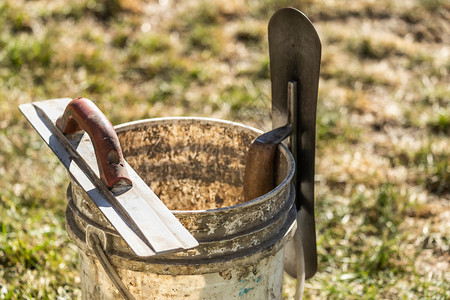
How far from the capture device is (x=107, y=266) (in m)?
1.71

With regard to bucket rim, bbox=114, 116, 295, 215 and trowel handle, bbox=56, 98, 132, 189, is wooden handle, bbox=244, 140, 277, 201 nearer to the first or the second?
bucket rim, bbox=114, 116, 295, 215

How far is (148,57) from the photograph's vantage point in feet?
16.9

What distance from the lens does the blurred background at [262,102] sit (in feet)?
10.1

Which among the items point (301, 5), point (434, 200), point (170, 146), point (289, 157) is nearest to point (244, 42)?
point (301, 5)

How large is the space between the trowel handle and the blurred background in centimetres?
126

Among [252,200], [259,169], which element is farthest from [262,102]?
[252,200]

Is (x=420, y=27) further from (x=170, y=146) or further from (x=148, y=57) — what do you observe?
(x=170, y=146)

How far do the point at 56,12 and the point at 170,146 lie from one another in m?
3.63

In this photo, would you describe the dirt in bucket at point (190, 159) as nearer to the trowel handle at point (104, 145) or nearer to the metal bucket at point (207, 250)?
the metal bucket at point (207, 250)

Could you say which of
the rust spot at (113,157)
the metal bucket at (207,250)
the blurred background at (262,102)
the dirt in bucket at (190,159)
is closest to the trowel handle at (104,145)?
the rust spot at (113,157)

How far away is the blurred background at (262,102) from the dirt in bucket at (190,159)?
2.21 feet

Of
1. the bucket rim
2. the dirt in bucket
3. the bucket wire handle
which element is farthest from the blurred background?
the bucket wire handle

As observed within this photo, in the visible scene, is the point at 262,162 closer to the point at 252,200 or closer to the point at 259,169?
the point at 259,169

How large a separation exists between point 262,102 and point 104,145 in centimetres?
304
